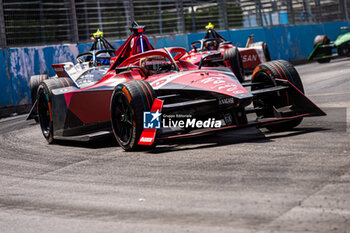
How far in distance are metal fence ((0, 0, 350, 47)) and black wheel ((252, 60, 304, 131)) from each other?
11401mm

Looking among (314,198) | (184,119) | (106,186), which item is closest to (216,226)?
(314,198)

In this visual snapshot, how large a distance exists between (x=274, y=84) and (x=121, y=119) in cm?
222

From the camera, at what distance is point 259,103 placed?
8727 mm

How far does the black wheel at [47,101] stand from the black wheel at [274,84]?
3305mm

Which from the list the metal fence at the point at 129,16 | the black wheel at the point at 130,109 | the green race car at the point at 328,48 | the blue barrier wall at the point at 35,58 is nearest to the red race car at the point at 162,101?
the black wheel at the point at 130,109

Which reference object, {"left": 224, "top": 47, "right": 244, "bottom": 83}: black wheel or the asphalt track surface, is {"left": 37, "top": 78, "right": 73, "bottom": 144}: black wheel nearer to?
the asphalt track surface

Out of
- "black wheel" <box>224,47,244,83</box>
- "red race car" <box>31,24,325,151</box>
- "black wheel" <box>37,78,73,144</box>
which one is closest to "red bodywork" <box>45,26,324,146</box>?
"red race car" <box>31,24,325,151</box>

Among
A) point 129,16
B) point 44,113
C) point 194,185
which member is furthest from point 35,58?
point 194,185

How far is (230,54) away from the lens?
15508 millimetres

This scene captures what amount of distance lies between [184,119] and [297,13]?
1000 inches

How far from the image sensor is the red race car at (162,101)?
24.0 feet

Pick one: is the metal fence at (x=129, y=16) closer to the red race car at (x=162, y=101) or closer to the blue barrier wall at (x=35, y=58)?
the blue barrier wall at (x=35, y=58)

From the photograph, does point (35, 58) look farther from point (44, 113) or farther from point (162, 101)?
point (162, 101)

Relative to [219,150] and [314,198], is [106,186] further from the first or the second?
[314,198]
